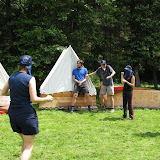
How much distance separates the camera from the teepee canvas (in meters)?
9.11

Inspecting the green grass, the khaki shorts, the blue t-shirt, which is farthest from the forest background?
the green grass

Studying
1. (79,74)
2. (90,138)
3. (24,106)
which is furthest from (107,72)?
(24,106)

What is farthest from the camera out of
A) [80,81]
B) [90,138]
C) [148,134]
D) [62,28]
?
A: [62,28]

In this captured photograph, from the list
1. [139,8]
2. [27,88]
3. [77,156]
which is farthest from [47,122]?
[139,8]

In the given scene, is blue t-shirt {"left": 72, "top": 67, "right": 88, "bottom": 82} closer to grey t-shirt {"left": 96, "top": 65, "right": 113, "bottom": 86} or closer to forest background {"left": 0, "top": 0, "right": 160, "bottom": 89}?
grey t-shirt {"left": 96, "top": 65, "right": 113, "bottom": 86}

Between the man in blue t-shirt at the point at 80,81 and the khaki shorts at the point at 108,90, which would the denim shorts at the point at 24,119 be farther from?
the khaki shorts at the point at 108,90

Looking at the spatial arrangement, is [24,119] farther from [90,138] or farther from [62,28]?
[62,28]

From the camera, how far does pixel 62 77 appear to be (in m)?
9.30

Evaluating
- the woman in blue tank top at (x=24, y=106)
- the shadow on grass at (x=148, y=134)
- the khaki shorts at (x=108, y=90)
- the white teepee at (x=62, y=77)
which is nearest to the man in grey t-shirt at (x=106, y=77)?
the khaki shorts at (x=108, y=90)

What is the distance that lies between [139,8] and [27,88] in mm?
12969

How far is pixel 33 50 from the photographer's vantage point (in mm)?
12922

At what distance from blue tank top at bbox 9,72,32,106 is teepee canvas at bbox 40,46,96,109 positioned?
5644 mm

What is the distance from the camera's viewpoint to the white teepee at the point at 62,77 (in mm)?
9094

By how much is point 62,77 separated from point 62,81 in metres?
0.16
